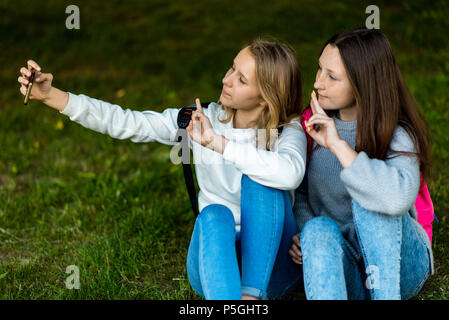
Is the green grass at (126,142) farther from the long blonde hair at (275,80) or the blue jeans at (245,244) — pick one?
the long blonde hair at (275,80)

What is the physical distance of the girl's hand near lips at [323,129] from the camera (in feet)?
6.59

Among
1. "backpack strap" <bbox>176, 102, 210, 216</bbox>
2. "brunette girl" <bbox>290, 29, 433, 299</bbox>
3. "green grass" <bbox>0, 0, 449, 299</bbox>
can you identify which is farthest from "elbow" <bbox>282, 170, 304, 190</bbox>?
"green grass" <bbox>0, 0, 449, 299</bbox>

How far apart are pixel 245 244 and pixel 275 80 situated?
67 centimetres

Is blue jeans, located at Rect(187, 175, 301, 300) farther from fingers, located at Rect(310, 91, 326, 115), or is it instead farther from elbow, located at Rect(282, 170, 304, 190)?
fingers, located at Rect(310, 91, 326, 115)

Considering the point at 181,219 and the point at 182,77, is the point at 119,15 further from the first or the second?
the point at 181,219

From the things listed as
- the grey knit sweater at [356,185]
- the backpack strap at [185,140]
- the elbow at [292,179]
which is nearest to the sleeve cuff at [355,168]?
the grey knit sweater at [356,185]

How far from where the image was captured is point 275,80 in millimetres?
2326

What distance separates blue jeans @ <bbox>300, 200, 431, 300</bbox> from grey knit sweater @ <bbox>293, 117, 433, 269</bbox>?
0.21 feet

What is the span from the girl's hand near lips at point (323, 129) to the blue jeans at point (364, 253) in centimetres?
23

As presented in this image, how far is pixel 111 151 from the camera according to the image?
159 inches

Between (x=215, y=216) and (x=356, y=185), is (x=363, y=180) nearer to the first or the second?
(x=356, y=185)

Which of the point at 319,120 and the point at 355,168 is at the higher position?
the point at 319,120

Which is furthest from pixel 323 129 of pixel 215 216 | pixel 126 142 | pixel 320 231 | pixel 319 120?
pixel 126 142

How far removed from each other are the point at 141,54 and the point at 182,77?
91cm
